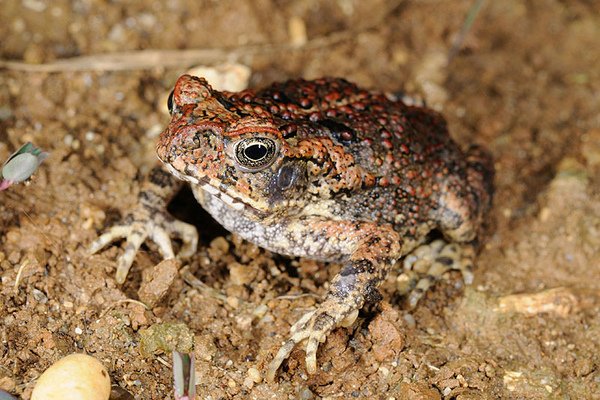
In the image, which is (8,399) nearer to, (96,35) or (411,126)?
(411,126)

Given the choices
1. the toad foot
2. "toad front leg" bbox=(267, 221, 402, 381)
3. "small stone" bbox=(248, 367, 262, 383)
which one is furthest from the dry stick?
"small stone" bbox=(248, 367, 262, 383)

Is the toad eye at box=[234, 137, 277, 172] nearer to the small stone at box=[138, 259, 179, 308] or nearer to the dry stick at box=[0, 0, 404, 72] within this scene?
the small stone at box=[138, 259, 179, 308]

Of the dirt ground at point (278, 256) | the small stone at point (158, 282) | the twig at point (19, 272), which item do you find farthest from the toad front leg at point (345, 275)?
the twig at point (19, 272)

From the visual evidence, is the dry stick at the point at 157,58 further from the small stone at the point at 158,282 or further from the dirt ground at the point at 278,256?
the small stone at the point at 158,282

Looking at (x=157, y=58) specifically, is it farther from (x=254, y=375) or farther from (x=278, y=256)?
(x=254, y=375)

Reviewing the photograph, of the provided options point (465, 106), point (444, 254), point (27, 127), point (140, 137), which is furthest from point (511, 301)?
point (27, 127)

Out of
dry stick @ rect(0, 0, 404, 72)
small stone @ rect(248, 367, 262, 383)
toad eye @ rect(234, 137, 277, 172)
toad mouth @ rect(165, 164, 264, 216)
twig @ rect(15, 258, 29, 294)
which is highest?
toad eye @ rect(234, 137, 277, 172)

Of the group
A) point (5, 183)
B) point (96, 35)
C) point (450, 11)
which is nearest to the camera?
point (5, 183)
